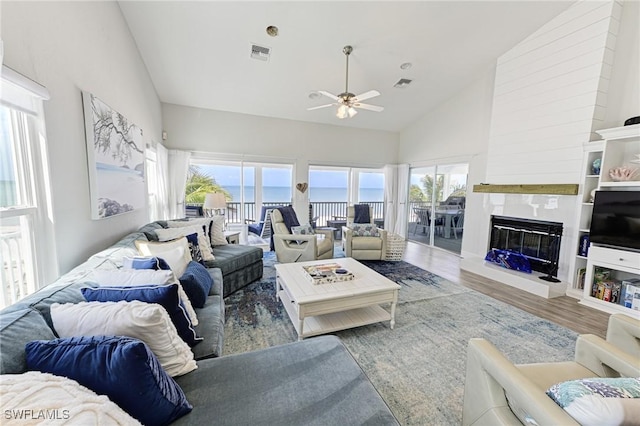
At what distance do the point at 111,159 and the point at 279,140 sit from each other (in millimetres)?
3559

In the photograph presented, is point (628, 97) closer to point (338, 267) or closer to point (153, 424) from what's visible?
point (338, 267)

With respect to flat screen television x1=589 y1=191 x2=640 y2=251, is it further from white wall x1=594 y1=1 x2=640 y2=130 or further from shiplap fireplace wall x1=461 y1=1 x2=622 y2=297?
white wall x1=594 y1=1 x2=640 y2=130

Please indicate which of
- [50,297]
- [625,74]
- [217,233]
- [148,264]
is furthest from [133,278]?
[625,74]

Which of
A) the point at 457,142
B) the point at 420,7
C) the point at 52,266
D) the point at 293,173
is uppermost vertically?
the point at 420,7

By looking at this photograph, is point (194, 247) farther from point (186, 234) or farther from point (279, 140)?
point (279, 140)

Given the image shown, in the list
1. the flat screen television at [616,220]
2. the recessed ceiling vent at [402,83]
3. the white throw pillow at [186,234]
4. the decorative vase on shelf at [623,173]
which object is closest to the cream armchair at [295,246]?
the white throw pillow at [186,234]

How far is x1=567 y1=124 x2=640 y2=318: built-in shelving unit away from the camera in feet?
9.12

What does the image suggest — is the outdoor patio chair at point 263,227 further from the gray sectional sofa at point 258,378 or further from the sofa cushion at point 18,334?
the sofa cushion at point 18,334

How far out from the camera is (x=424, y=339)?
2246 mm

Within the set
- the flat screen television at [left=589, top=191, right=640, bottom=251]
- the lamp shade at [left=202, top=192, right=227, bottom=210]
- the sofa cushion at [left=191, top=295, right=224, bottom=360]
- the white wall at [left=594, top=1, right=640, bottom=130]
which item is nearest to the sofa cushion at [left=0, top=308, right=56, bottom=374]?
the sofa cushion at [left=191, top=295, right=224, bottom=360]

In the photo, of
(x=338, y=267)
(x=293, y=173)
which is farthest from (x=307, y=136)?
(x=338, y=267)

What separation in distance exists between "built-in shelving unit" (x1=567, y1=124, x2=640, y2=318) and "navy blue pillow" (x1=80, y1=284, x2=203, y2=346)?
4218 mm

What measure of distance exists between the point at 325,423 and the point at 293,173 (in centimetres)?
521

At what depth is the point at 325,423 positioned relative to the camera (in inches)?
37.3
